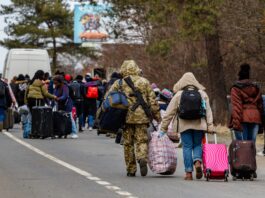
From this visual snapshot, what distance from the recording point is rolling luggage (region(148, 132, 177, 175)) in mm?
17297

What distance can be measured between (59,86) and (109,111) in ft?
41.1

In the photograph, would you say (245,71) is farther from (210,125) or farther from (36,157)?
(36,157)

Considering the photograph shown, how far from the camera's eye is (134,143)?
17375mm

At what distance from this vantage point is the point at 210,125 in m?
16.8

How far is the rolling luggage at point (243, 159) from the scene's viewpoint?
17.2 meters

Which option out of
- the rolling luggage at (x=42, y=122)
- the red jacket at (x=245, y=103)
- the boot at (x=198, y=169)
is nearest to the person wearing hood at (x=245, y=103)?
the red jacket at (x=245, y=103)

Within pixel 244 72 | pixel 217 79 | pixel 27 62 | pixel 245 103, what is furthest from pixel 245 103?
pixel 27 62

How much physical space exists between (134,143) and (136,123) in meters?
0.43

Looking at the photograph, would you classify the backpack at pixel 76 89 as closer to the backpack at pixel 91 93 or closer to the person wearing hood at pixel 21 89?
the backpack at pixel 91 93

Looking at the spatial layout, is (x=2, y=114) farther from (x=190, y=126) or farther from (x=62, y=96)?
(x=190, y=126)

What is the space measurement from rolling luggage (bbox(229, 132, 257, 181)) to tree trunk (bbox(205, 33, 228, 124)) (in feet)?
61.2

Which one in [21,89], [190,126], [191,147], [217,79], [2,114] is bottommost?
[191,147]

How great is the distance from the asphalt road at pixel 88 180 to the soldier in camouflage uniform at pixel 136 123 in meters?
0.32

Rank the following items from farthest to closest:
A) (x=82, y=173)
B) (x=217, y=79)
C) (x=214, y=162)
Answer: (x=217, y=79) → (x=82, y=173) → (x=214, y=162)
